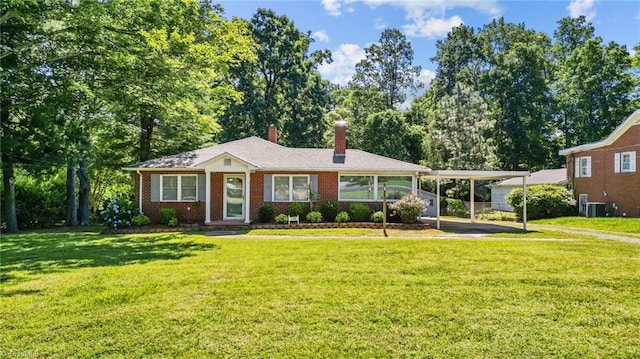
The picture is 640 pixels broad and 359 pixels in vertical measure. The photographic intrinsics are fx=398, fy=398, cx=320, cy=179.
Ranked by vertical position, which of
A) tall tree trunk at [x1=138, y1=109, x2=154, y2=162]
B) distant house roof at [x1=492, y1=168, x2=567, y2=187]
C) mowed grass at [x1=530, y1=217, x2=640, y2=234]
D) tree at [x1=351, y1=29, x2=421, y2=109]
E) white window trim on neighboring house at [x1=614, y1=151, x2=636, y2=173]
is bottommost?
mowed grass at [x1=530, y1=217, x2=640, y2=234]

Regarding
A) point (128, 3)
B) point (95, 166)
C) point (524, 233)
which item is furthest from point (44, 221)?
point (524, 233)

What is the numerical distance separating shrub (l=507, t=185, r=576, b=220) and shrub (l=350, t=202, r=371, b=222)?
10.9 metres

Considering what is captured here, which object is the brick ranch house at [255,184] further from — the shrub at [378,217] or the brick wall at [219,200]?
the shrub at [378,217]

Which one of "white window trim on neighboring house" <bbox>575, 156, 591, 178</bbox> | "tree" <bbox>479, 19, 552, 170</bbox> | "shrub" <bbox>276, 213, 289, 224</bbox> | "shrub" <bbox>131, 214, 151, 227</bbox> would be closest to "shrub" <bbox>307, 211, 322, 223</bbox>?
"shrub" <bbox>276, 213, 289, 224</bbox>

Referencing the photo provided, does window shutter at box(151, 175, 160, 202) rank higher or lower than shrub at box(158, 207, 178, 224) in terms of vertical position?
higher

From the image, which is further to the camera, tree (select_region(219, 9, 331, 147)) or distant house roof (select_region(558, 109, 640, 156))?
tree (select_region(219, 9, 331, 147))

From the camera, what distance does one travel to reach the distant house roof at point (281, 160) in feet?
57.5

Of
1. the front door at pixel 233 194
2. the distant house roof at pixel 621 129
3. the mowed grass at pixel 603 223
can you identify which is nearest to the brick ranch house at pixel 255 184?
the front door at pixel 233 194

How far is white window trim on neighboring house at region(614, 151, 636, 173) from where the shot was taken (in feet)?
68.9

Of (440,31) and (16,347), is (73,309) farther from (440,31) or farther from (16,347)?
(440,31)

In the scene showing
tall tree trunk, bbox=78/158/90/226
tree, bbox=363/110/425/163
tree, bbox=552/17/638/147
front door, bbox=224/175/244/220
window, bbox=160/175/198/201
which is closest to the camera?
window, bbox=160/175/198/201

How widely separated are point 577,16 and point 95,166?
4746 cm

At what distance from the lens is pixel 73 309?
213 inches

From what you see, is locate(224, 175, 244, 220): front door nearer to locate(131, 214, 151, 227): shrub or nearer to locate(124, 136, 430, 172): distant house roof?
locate(124, 136, 430, 172): distant house roof
